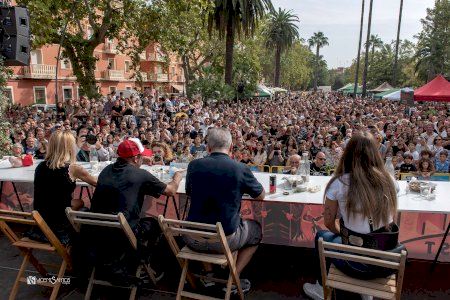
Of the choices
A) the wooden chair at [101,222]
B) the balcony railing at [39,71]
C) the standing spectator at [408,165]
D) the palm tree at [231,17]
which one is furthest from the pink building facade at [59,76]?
the wooden chair at [101,222]

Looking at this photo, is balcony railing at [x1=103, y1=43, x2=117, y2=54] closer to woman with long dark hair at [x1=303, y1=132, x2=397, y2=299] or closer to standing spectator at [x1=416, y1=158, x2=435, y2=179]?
standing spectator at [x1=416, y1=158, x2=435, y2=179]

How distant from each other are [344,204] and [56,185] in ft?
8.35

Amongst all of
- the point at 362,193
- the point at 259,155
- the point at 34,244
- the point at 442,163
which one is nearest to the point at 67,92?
the point at 259,155

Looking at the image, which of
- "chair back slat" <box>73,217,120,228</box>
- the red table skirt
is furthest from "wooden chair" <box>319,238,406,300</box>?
"chair back slat" <box>73,217,120,228</box>

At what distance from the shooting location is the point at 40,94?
30.3m

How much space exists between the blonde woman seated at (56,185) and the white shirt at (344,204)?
2.29 meters

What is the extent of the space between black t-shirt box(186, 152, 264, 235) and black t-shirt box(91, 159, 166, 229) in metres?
0.37

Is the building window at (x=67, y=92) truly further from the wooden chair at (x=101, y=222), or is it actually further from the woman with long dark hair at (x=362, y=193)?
the woman with long dark hair at (x=362, y=193)

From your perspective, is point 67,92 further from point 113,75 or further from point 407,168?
point 407,168

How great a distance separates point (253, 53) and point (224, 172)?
29683mm

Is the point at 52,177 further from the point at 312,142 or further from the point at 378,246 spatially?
the point at 312,142

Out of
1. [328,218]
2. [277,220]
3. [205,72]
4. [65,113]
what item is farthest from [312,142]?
[205,72]

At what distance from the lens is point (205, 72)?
86.6 ft

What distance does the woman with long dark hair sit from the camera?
8.01 ft
